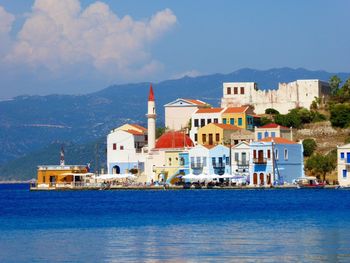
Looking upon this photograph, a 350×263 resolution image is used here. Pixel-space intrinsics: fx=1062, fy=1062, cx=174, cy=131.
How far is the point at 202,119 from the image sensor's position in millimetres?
106938

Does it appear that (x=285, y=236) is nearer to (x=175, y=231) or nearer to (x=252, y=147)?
(x=175, y=231)

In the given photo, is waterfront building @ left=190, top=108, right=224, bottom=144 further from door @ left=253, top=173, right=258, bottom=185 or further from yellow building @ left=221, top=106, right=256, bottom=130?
door @ left=253, top=173, right=258, bottom=185

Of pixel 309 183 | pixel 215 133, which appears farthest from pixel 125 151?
pixel 309 183

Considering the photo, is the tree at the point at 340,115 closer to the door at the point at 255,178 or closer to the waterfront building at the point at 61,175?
the door at the point at 255,178

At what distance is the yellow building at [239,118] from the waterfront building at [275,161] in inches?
353

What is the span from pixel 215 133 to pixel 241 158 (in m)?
5.03

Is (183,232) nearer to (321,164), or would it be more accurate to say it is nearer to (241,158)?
(321,164)

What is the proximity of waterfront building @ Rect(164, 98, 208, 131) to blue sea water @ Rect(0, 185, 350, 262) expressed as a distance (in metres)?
37.9

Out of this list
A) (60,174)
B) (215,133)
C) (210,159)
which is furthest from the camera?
(60,174)

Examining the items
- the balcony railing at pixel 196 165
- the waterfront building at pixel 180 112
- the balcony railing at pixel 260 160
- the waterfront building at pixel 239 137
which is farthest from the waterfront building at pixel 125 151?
the balcony railing at pixel 260 160

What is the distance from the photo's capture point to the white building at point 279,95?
10912 centimetres

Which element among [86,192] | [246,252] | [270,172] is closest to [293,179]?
[270,172]

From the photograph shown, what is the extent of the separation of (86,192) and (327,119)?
2533 cm

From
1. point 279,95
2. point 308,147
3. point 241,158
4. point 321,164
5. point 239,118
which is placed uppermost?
point 279,95
